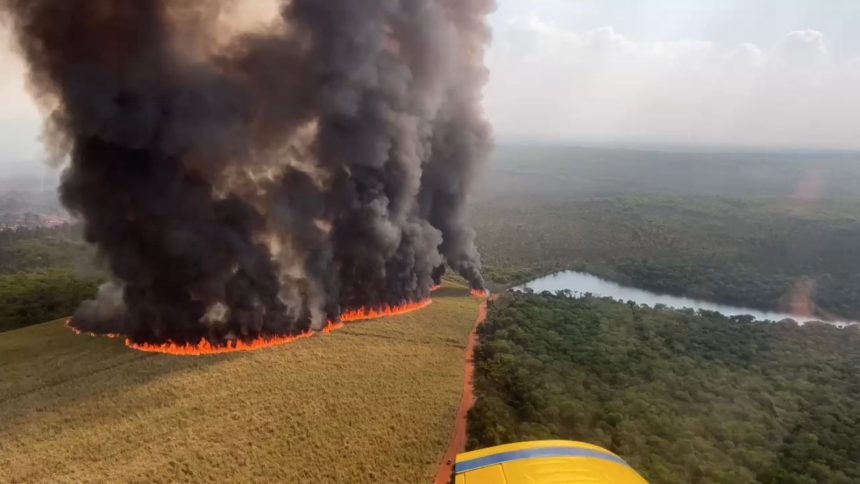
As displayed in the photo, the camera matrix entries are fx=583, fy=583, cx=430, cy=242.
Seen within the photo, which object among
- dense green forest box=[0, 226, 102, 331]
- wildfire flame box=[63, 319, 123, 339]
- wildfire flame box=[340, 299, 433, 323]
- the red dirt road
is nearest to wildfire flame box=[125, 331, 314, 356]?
wildfire flame box=[63, 319, 123, 339]

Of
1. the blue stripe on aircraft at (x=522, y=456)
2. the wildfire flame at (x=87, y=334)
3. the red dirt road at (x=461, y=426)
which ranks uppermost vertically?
the blue stripe on aircraft at (x=522, y=456)

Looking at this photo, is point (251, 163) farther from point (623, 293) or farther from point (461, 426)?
point (623, 293)

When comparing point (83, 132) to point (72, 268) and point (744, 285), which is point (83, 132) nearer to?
point (72, 268)

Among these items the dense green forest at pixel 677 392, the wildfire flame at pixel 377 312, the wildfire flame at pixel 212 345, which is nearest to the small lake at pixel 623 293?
the dense green forest at pixel 677 392

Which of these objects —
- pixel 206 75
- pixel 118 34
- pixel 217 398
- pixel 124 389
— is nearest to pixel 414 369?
pixel 217 398

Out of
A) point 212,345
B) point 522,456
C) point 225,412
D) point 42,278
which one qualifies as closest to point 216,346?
point 212,345

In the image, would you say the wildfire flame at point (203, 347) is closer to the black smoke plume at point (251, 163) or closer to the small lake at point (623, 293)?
the black smoke plume at point (251, 163)
